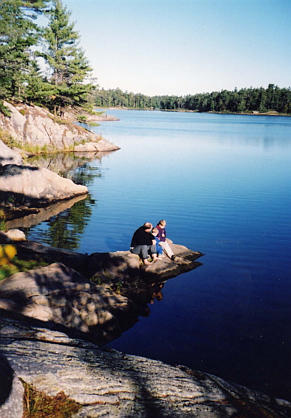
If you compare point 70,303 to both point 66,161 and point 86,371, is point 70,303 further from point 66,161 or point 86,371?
point 66,161

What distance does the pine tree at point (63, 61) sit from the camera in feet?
168

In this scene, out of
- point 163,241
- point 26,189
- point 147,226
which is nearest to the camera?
point 147,226

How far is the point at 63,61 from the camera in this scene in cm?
5253

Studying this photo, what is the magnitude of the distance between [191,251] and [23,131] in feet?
109

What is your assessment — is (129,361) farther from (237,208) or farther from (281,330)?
(237,208)

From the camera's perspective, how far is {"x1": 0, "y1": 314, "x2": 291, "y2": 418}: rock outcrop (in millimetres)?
4617

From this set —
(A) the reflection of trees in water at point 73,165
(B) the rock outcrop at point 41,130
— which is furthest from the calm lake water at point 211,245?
(B) the rock outcrop at point 41,130

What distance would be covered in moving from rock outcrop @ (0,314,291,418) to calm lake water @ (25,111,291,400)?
3008mm

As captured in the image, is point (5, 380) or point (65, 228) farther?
point (65, 228)

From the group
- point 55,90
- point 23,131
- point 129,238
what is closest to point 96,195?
point 129,238

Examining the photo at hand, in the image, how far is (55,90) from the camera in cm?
4816

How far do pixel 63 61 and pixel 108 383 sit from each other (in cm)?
5495

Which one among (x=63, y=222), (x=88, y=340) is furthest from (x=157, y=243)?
(x=63, y=222)

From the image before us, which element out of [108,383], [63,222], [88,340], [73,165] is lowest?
[88,340]
